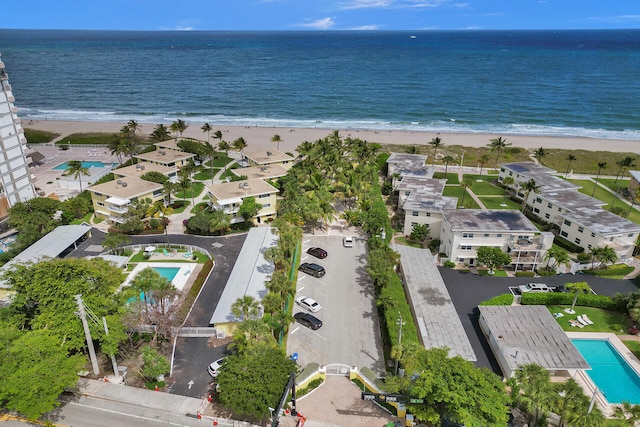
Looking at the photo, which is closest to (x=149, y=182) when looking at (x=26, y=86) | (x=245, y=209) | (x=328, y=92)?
(x=245, y=209)

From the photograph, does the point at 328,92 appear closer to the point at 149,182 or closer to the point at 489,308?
the point at 149,182

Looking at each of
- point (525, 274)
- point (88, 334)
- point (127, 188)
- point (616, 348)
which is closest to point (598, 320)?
point (616, 348)

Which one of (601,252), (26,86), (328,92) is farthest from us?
(26,86)

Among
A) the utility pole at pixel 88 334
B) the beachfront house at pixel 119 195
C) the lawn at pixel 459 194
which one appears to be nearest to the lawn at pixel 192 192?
the beachfront house at pixel 119 195

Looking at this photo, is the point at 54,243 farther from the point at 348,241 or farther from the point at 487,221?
the point at 487,221

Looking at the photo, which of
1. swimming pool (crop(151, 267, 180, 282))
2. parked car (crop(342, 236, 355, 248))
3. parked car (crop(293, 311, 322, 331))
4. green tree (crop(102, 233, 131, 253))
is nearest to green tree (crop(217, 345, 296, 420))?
parked car (crop(293, 311, 322, 331))

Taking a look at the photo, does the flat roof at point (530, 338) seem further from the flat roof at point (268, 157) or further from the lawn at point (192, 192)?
the lawn at point (192, 192)
